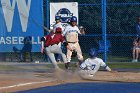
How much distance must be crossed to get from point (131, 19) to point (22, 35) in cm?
465

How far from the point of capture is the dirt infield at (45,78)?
14172mm

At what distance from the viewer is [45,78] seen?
16312 millimetres

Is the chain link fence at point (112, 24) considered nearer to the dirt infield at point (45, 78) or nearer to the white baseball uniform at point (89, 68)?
the dirt infield at point (45, 78)

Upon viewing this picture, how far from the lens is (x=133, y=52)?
21984mm

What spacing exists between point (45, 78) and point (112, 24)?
8.03 m

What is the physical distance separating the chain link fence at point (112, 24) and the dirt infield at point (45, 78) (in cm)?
514

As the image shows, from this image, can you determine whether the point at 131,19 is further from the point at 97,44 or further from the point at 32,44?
the point at 32,44

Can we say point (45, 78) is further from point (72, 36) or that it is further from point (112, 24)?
point (112, 24)

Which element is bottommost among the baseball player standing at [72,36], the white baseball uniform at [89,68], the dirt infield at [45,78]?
the dirt infield at [45,78]

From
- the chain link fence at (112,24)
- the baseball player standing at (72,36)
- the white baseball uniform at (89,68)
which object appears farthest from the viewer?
the chain link fence at (112,24)

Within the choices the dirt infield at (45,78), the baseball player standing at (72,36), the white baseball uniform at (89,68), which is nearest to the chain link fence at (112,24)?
the baseball player standing at (72,36)

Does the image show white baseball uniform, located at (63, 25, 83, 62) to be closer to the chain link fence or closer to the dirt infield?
the dirt infield

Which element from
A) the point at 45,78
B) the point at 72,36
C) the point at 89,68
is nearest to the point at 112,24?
the point at 72,36

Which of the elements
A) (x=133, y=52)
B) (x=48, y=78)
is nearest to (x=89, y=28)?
(x=133, y=52)
